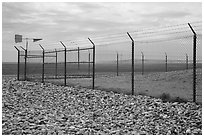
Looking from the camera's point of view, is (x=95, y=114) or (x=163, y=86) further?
(x=163, y=86)

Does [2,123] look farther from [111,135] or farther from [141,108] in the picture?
[141,108]

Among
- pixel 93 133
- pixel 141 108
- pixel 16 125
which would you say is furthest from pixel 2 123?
pixel 141 108

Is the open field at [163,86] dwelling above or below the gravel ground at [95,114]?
above

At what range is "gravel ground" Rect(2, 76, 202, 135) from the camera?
621 cm

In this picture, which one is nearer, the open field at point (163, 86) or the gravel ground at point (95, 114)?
the gravel ground at point (95, 114)

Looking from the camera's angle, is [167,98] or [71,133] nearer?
[71,133]

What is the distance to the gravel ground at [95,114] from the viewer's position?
244 inches

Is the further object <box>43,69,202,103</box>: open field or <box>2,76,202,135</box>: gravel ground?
<box>43,69,202,103</box>: open field

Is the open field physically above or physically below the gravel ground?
above

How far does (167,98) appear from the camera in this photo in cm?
888

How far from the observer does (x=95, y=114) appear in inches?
307

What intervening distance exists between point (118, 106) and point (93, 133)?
107 inches

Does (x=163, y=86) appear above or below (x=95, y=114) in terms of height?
above

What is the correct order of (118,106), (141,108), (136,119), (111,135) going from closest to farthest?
1. (111,135)
2. (136,119)
3. (141,108)
4. (118,106)
